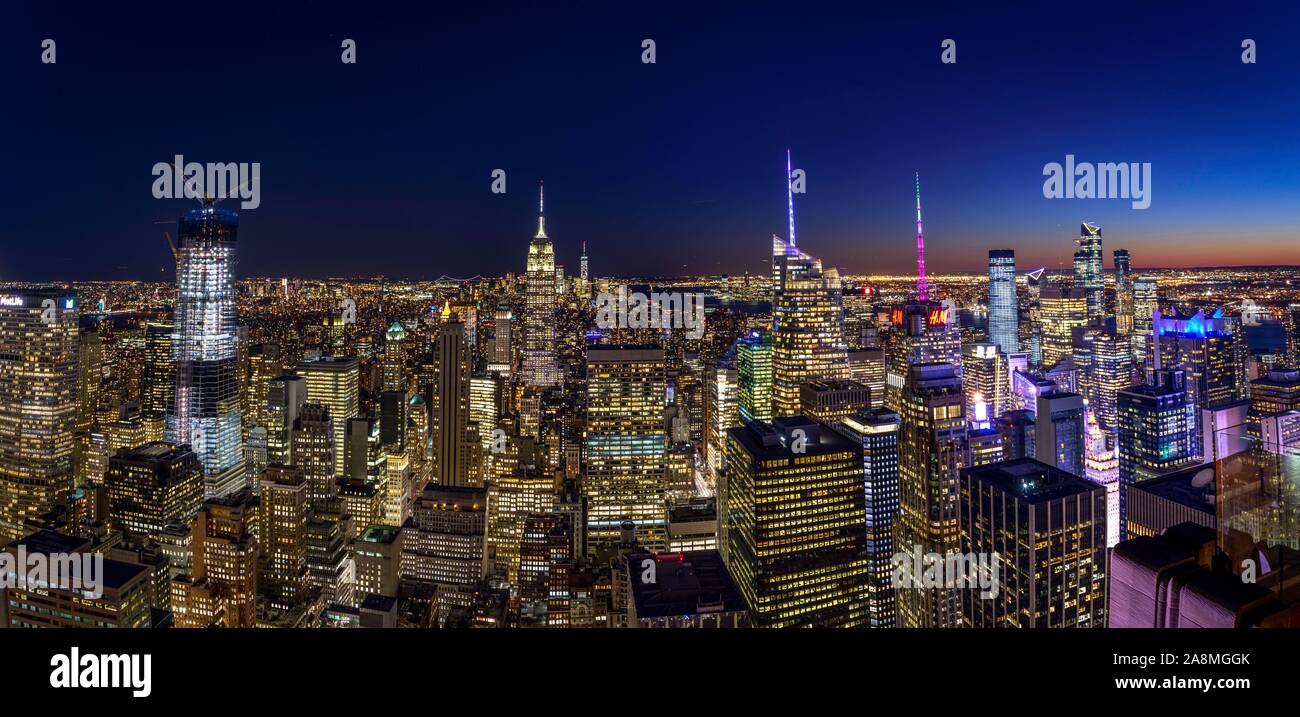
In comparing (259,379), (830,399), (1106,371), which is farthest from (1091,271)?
(259,379)

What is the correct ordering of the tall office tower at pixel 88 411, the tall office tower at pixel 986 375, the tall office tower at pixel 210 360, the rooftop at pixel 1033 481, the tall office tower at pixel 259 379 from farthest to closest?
1. the tall office tower at pixel 259 379
2. the tall office tower at pixel 986 375
3. the tall office tower at pixel 210 360
4. the tall office tower at pixel 88 411
5. the rooftop at pixel 1033 481

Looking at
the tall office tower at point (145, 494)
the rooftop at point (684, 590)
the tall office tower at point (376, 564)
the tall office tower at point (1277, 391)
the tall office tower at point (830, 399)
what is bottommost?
the tall office tower at point (376, 564)

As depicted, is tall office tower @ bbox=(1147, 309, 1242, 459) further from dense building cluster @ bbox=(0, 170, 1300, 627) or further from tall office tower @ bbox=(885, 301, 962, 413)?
tall office tower @ bbox=(885, 301, 962, 413)

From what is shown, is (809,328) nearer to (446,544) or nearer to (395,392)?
(395,392)

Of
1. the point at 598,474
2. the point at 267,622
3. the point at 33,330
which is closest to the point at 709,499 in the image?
the point at 598,474

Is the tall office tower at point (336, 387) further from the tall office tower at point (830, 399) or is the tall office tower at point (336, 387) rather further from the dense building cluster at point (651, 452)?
the tall office tower at point (830, 399)

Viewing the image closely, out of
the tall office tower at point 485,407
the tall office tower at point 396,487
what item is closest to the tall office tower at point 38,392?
the tall office tower at point 396,487
